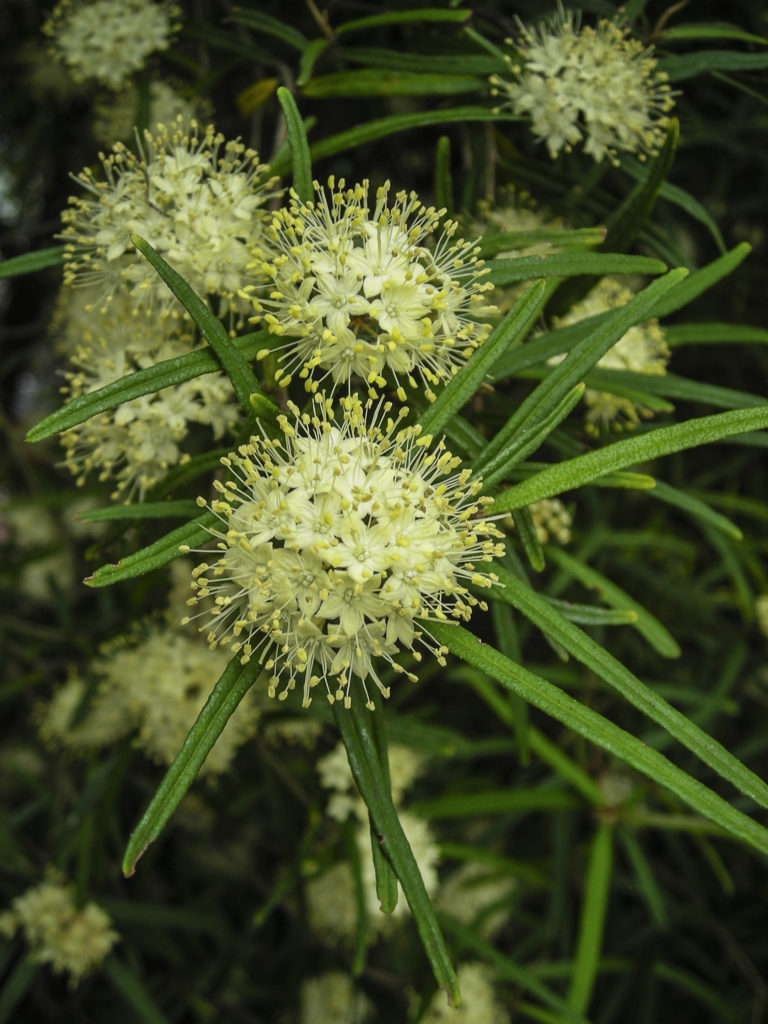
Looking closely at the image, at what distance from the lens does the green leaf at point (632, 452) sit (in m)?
0.88

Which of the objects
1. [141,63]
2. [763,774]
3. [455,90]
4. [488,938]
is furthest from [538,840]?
[141,63]

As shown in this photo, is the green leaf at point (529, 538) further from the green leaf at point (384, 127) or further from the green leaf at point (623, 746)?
the green leaf at point (384, 127)

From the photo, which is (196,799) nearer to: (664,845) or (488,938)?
(488,938)

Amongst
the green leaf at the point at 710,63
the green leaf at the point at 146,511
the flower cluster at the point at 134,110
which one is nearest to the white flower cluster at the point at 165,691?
the green leaf at the point at 146,511

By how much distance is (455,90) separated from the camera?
4.17ft

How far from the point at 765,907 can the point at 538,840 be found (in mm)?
715

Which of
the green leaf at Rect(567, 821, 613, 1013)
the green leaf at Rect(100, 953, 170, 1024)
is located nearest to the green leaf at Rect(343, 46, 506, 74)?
the green leaf at Rect(567, 821, 613, 1013)

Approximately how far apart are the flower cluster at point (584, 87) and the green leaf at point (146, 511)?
82 centimetres

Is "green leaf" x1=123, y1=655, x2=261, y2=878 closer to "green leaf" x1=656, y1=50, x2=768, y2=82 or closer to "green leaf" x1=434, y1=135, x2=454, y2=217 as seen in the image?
"green leaf" x1=434, y1=135, x2=454, y2=217

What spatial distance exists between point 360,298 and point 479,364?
6.3 inches

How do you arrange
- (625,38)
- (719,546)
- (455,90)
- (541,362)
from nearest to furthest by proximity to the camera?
(541,362)
(455,90)
(625,38)
(719,546)

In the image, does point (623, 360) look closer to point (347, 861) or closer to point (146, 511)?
point (146, 511)

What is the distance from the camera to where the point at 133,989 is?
1.86 meters

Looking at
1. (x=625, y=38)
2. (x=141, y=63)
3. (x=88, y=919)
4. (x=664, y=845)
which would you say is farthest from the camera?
(x=664, y=845)
